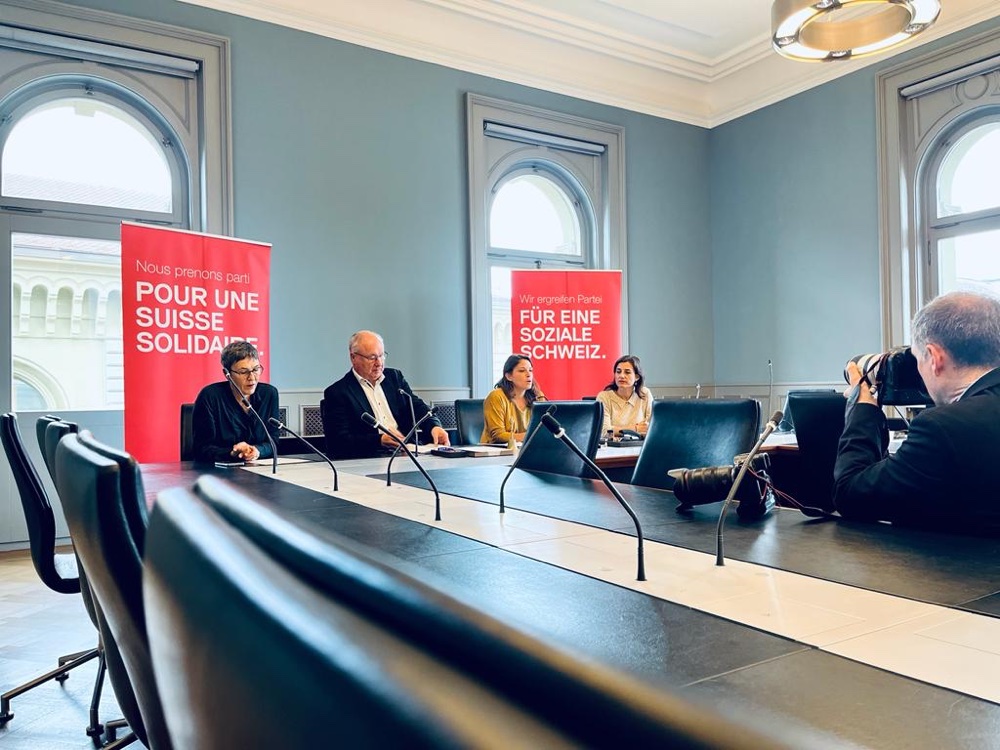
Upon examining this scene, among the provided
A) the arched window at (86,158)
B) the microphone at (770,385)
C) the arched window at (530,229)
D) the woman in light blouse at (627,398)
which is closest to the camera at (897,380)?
the woman in light blouse at (627,398)

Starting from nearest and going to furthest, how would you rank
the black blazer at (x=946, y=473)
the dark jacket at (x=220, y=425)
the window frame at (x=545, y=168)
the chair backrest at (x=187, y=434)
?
the black blazer at (x=946, y=473)
the dark jacket at (x=220, y=425)
the chair backrest at (x=187, y=434)
the window frame at (x=545, y=168)

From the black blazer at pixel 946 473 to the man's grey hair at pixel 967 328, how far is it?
3.6 inches

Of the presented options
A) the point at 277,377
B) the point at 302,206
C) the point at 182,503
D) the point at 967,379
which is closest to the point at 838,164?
the point at 302,206

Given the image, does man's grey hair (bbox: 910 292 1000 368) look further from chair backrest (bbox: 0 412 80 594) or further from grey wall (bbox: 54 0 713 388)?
grey wall (bbox: 54 0 713 388)

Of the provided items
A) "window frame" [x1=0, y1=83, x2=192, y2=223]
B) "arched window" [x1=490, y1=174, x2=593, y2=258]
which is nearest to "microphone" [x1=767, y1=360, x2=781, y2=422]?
"arched window" [x1=490, y1=174, x2=593, y2=258]

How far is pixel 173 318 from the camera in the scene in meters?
4.36

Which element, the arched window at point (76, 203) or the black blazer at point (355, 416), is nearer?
the black blazer at point (355, 416)

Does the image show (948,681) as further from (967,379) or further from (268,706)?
(967,379)

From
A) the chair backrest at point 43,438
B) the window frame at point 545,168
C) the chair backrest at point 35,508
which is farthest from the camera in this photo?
the window frame at point 545,168

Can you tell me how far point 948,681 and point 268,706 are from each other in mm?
815

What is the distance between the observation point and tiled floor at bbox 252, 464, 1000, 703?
0.84 meters

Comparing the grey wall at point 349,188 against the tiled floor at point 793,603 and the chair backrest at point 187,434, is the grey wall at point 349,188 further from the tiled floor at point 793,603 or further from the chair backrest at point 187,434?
the tiled floor at point 793,603

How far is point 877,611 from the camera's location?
3.36ft

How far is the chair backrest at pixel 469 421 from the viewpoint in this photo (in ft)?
14.6
